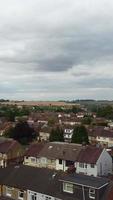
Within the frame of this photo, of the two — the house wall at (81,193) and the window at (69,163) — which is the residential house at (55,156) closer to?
the window at (69,163)

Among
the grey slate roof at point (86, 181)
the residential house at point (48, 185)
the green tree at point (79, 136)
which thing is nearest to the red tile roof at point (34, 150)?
the green tree at point (79, 136)

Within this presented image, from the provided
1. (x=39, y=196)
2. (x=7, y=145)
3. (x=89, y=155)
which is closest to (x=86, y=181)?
(x=39, y=196)

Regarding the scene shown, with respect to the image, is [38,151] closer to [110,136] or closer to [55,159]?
[55,159]

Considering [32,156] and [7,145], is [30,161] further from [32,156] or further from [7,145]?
[7,145]

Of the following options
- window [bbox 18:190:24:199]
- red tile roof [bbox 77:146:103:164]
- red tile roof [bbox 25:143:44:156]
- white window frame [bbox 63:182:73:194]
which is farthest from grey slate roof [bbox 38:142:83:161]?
white window frame [bbox 63:182:73:194]

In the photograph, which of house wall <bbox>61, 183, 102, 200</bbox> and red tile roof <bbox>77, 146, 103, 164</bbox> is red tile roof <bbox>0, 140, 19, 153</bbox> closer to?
red tile roof <bbox>77, 146, 103, 164</bbox>

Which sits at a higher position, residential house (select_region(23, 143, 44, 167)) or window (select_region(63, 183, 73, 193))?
window (select_region(63, 183, 73, 193))
